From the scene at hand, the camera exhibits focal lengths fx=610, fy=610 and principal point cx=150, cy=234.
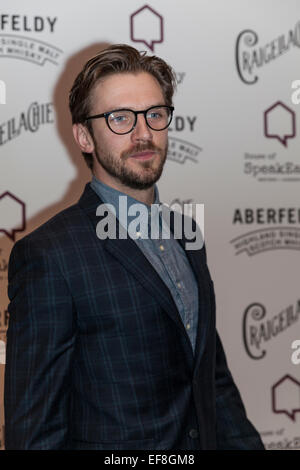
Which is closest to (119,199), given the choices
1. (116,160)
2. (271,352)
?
(116,160)

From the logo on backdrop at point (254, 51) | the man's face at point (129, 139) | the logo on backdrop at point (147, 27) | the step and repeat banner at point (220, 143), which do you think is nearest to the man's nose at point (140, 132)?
the man's face at point (129, 139)

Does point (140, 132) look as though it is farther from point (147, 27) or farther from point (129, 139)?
point (147, 27)

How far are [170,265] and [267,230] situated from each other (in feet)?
3.86

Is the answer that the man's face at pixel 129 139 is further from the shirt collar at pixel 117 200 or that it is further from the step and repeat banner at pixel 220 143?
the step and repeat banner at pixel 220 143

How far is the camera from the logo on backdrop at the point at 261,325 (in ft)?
7.34

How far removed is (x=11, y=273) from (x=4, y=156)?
3.38ft

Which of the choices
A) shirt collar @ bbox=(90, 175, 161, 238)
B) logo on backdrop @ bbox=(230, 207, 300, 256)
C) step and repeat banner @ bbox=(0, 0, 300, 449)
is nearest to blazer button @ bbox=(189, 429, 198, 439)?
shirt collar @ bbox=(90, 175, 161, 238)

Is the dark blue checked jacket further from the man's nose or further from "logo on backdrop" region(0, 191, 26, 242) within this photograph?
"logo on backdrop" region(0, 191, 26, 242)

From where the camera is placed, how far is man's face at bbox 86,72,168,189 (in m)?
1.17

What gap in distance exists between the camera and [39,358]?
3.23 feet

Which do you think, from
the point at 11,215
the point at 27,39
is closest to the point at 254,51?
the point at 27,39

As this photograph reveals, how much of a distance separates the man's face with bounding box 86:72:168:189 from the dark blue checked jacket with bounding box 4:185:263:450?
0.43ft

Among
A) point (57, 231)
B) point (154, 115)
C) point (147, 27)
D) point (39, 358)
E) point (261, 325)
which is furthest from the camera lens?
point (261, 325)
